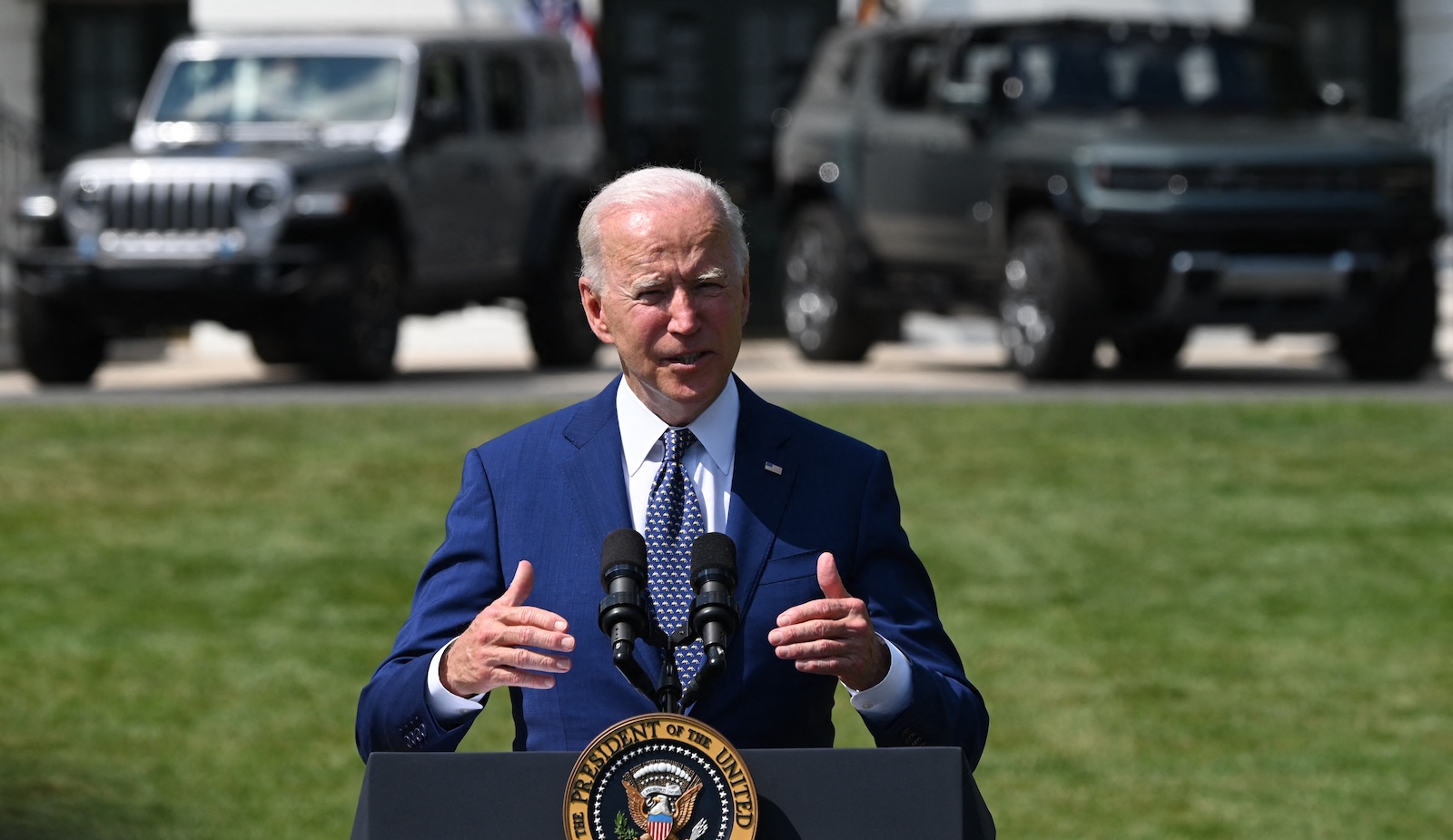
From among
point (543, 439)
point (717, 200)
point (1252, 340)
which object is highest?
point (717, 200)

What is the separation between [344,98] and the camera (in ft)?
57.6

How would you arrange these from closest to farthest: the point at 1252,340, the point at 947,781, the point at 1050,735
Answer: the point at 947,781 → the point at 1050,735 → the point at 1252,340

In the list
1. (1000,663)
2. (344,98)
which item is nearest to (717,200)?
(1000,663)

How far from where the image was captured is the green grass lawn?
837 centimetres

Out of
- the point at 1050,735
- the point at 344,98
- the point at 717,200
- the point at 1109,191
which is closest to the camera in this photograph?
the point at 717,200

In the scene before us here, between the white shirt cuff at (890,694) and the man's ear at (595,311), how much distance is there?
0.59 m

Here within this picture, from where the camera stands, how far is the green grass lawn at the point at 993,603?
837 centimetres

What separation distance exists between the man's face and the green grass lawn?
14.1ft

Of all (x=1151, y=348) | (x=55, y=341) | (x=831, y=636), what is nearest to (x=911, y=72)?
(x=1151, y=348)

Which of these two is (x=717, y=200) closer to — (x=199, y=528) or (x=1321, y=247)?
(x=199, y=528)

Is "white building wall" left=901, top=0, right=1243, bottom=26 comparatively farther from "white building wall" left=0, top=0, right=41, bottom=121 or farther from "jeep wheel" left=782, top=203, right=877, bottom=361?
"white building wall" left=0, top=0, right=41, bottom=121

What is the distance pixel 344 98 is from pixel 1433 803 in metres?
10.9

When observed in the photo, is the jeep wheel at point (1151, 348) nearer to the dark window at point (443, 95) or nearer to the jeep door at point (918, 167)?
the jeep door at point (918, 167)

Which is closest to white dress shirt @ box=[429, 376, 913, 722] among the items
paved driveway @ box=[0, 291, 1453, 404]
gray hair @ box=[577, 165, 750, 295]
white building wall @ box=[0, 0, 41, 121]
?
gray hair @ box=[577, 165, 750, 295]
